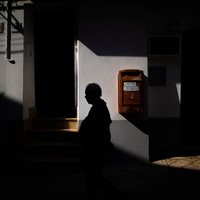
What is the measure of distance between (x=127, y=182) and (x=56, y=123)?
7.59ft

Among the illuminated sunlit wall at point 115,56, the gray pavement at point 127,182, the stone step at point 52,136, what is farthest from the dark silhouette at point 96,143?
the stone step at point 52,136

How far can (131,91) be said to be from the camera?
4375 millimetres

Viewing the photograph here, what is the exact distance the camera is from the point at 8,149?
448 centimetres

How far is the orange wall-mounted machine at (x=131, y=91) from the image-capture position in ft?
14.3

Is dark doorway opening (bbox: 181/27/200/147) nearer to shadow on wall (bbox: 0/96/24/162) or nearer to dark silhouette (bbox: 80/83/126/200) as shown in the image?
dark silhouette (bbox: 80/83/126/200)

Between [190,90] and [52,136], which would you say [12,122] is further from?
[190,90]

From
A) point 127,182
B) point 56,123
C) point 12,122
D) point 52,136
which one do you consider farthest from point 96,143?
point 12,122

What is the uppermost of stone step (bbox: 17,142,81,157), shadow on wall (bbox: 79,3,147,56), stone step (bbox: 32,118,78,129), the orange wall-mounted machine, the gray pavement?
shadow on wall (bbox: 79,3,147,56)

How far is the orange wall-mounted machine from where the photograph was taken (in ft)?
14.3

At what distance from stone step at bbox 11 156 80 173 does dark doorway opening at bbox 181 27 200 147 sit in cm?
291

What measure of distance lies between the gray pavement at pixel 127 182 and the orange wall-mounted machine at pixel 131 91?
126 centimetres

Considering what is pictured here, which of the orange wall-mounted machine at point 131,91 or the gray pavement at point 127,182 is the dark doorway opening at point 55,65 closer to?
the orange wall-mounted machine at point 131,91

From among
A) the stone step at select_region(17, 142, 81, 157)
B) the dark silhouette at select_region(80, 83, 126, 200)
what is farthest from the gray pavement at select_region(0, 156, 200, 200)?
the dark silhouette at select_region(80, 83, 126, 200)

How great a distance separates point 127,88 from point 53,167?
2.21 metres
